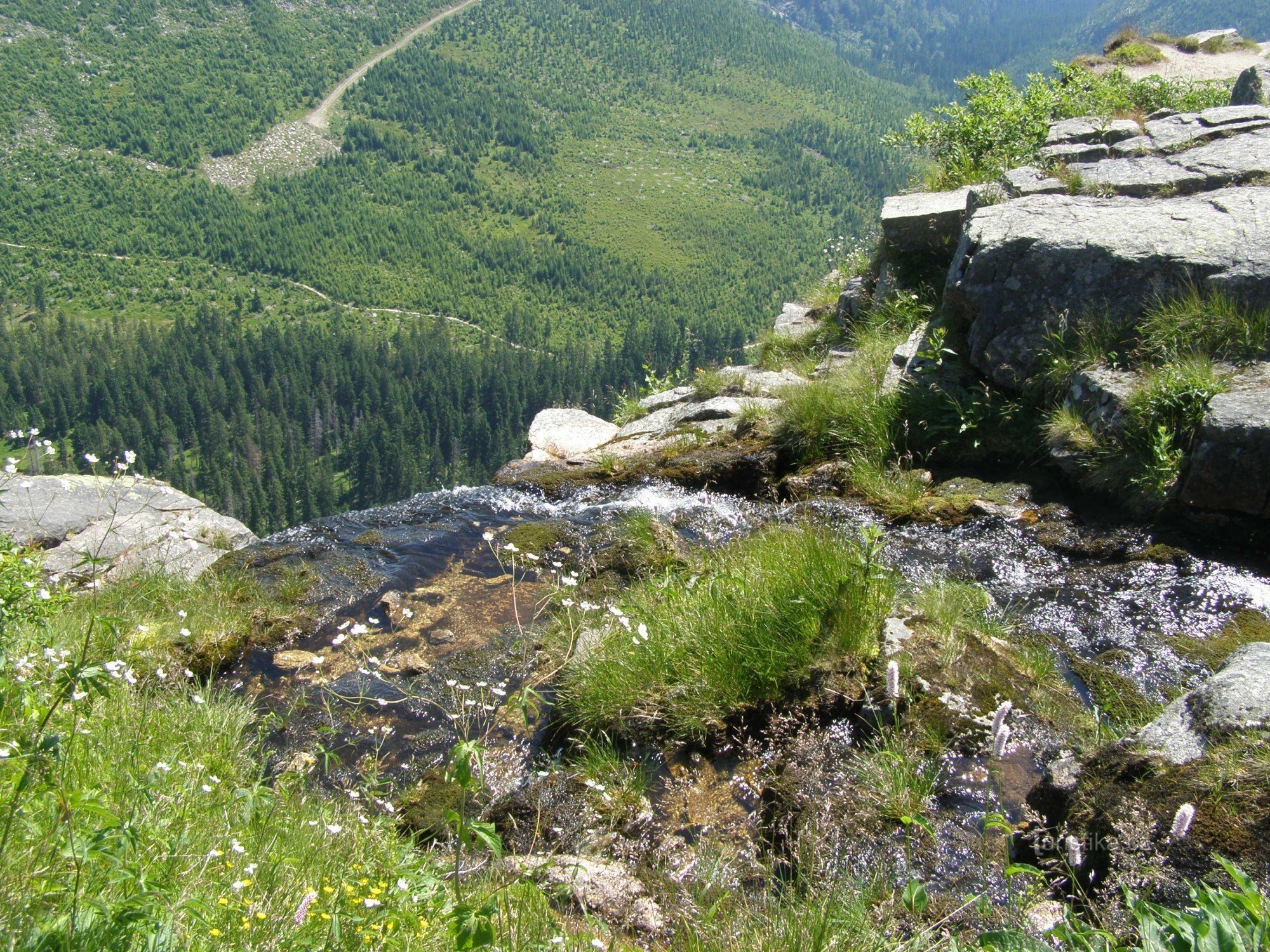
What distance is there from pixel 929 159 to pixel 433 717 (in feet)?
46.9

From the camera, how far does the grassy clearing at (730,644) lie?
5.35 m

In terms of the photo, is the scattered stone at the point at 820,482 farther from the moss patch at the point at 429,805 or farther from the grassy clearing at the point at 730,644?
the moss patch at the point at 429,805

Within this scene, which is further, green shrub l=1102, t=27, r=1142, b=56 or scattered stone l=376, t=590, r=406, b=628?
green shrub l=1102, t=27, r=1142, b=56

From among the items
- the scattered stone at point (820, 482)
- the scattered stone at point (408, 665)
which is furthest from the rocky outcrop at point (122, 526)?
the scattered stone at point (820, 482)

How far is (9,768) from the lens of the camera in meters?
3.57

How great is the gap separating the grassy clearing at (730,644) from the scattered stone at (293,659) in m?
2.76

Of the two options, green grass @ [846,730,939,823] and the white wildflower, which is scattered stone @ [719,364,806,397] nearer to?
green grass @ [846,730,939,823]

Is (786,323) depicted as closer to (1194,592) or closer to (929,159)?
(929,159)

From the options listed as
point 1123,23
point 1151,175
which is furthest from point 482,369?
point 1151,175

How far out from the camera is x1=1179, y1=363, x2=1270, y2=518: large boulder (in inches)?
261

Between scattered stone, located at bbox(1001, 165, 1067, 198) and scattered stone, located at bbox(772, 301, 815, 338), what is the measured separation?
15.3ft

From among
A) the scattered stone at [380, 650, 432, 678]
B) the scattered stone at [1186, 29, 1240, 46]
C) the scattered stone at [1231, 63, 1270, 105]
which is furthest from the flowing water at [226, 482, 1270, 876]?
the scattered stone at [1186, 29, 1240, 46]

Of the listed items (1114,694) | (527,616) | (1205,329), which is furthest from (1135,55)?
(527,616)

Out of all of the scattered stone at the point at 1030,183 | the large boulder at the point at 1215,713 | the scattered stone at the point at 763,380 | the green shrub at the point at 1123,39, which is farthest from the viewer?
the green shrub at the point at 1123,39
